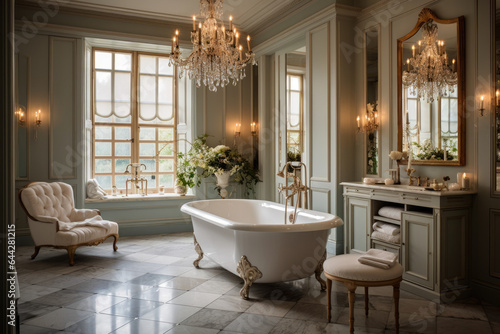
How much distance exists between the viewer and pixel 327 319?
284 cm

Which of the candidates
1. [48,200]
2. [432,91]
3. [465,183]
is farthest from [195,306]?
[432,91]

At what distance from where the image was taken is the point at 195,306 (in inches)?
123

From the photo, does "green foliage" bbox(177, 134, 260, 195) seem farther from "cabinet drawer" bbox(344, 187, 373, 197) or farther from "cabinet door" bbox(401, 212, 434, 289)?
"cabinet door" bbox(401, 212, 434, 289)

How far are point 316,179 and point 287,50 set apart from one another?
2068 millimetres

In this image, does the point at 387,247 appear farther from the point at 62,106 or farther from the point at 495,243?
the point at 62,106

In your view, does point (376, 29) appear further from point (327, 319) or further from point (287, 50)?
point (327, 319)

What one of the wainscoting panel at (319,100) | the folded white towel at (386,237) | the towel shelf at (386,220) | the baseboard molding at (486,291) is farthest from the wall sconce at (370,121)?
the baseboard molding at (486,291)

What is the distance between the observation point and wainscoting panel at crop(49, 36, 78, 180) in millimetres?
5445

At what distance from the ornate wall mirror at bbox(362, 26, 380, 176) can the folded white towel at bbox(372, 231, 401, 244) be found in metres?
0.79

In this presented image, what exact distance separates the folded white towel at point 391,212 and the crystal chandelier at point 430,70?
3.58 feet

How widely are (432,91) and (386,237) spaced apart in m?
1.45

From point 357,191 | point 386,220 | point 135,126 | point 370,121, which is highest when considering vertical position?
point 135,126

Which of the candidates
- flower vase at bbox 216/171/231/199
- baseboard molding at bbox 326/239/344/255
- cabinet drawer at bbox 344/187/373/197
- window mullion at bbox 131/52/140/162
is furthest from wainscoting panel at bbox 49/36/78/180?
cabinet drawer at bbox 344/187/373/197

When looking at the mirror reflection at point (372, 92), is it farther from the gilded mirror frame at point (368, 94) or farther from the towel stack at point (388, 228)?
the towel stack at point (388, 228)
